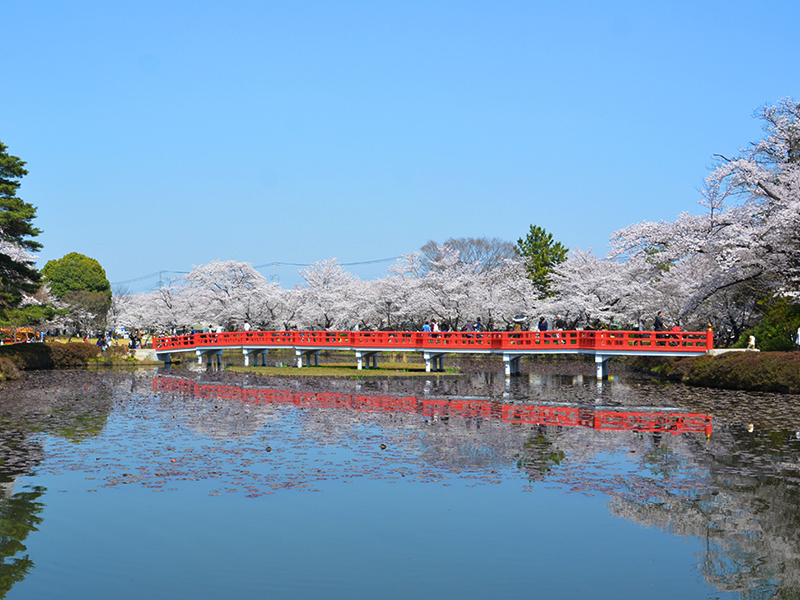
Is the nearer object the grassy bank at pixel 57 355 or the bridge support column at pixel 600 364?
the bridge support column at pixel 600 364

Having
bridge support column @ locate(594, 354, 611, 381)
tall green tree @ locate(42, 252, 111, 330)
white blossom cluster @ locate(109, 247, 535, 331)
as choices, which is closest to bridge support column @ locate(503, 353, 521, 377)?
bridge support column @ locate(594, 354, 611, 381)

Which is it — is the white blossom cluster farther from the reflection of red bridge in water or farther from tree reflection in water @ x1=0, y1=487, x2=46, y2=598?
tree reflection in water @ x1=0, y1=487, x2=46, y2=598

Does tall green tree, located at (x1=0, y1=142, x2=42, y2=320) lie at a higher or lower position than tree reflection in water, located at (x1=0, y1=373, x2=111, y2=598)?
higher

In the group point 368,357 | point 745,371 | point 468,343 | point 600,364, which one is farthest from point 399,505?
point 368,357

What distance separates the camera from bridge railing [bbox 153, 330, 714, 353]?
3588 cm

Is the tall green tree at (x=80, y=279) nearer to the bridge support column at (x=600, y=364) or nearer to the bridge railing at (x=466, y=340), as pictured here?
the bridge railing at (x=466, y=340)

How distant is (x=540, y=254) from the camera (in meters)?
75.0

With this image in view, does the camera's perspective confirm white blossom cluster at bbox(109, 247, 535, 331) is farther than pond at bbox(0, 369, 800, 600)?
Yes

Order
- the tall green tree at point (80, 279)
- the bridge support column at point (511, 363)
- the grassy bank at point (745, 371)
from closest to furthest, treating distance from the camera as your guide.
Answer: the grassy bank at point (745, 371), the bridge support column at point (511, 363), the tall green tree at point (80, 279)

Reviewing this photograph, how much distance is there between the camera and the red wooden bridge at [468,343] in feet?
118

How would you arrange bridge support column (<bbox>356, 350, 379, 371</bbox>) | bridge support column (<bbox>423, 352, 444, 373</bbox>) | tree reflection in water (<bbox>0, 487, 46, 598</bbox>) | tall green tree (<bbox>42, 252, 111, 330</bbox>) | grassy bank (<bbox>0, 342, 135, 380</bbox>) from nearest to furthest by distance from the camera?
1. tree reflection in water (<bbox>0, 487, 46, 598</bbox>)
2. bridge support column (<bbox>423, 352, 444, 373</bbox>)
3. grassy bank (<bbox>0, 342, 135, 380</bbox>)
4. bridge support column (<bbox>356, 350, 379, 371</bbox>)
5. tall green tree (<bbox>42, 252, 111, 330</bbox>)

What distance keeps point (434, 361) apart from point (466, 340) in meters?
5.28

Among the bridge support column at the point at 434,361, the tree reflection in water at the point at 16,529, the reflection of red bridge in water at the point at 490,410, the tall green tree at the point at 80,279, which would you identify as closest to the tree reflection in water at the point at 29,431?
the tree reflection in water at the point at 16,529

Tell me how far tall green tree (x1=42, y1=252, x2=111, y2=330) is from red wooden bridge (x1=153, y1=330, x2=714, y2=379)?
43.4 metres
